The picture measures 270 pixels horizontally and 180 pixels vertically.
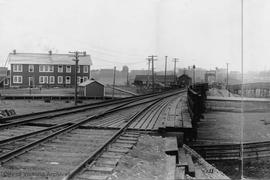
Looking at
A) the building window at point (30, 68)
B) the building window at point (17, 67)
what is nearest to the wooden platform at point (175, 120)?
the building window at point (30, 68)

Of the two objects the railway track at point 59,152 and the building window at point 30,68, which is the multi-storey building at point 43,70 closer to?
the building window at point 30,68

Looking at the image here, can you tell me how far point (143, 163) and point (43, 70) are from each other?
58138 mm

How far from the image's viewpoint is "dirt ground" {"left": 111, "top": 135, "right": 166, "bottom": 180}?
5844 millimetres

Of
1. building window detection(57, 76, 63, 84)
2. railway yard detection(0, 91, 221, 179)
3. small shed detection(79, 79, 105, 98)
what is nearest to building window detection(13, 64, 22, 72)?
building window detection(57, 76, 63, 84)

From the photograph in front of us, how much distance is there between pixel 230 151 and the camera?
15.1 metres

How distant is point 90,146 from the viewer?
812cm

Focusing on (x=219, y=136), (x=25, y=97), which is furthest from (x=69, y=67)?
(x=219, y=136)

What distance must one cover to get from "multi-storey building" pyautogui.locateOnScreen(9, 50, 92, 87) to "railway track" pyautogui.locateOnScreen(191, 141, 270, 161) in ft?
161

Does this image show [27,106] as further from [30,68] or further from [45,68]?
[45,68]

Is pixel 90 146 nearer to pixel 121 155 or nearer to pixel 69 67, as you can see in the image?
pixel 121 155

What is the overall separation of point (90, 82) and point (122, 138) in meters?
36.3

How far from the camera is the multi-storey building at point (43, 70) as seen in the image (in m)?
60.1

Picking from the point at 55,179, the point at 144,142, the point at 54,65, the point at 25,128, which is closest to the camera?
the point at 55,179

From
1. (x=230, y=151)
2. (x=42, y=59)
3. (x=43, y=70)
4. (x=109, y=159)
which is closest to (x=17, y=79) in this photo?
(x=43, y=70)
